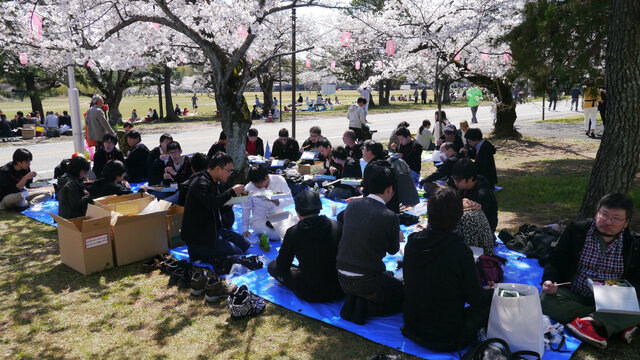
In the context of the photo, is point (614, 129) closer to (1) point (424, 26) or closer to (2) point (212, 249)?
(2) point (212, 249)

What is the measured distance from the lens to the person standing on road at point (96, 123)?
10.8 metres

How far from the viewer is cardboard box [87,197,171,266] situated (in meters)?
5.91

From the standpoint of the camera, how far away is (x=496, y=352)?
3486mm

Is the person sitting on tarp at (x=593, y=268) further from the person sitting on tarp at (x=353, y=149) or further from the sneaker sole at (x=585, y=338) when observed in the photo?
the person sitting on tarp at (x=353, y=149)

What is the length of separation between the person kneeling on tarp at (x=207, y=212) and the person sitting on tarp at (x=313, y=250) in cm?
130

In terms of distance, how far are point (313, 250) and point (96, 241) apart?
287 cm

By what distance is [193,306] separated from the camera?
16.3ft

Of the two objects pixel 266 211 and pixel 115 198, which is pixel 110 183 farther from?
pixel 266 211

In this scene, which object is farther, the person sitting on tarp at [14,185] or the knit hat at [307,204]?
the person sitting on tarp at [14,185]

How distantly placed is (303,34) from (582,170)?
13.2 meters

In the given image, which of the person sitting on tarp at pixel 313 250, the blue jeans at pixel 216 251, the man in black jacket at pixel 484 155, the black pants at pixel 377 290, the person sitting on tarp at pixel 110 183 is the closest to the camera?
the black pants at pixel 377 290

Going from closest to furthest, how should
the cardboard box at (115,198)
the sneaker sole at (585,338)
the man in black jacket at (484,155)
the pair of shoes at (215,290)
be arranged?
the sneaker sole at (585,338)
the pair of shoes at (215,290)
the cardboard box at (115,198)
the man in black jacket at (484,155)

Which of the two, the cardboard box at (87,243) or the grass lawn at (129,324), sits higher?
the cardboard box at (87,243)

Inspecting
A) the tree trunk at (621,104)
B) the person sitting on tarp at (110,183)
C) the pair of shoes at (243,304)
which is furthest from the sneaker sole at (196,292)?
Result: the tree trunk at (621,104)
